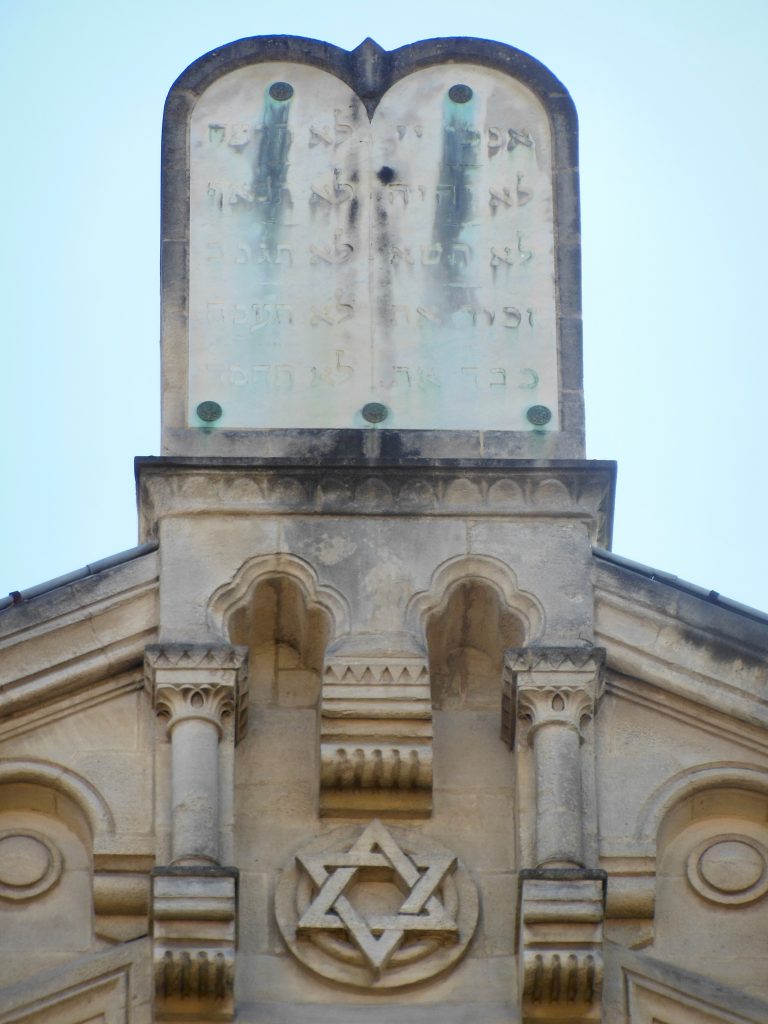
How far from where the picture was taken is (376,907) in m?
18.9

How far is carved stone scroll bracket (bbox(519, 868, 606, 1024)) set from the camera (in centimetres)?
1831

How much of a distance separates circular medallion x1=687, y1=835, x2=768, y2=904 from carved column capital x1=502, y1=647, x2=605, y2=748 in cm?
92

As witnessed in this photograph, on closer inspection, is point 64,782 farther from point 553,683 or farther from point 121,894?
point 553,683

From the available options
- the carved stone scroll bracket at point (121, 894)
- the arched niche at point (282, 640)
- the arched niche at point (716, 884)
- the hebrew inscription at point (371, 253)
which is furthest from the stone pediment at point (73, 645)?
the arched niche at point (716, 884)

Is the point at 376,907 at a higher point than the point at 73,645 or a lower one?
lower

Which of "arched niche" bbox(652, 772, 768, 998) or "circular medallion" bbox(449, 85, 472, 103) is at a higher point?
"circular medallion" bbox(449, 85, 472, 103)

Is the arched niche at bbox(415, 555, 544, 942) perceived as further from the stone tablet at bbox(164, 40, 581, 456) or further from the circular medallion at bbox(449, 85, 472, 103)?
the circular medallion at bbox(449, 85, 472, 103)

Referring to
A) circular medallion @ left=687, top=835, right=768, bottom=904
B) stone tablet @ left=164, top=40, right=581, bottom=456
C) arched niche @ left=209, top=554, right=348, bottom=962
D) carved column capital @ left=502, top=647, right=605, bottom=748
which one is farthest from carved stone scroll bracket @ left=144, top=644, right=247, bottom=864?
circular medallion @ left=687, top=835, right=768, bottom=904

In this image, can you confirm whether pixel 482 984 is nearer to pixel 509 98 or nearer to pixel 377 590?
pixel 377 590

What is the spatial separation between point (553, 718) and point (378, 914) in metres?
1.35

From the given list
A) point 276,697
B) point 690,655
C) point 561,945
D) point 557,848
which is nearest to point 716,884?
point 557,848

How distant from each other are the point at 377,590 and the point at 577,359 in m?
1.96

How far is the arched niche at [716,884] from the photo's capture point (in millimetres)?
18797

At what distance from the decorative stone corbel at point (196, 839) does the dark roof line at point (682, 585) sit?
207 centimetres
